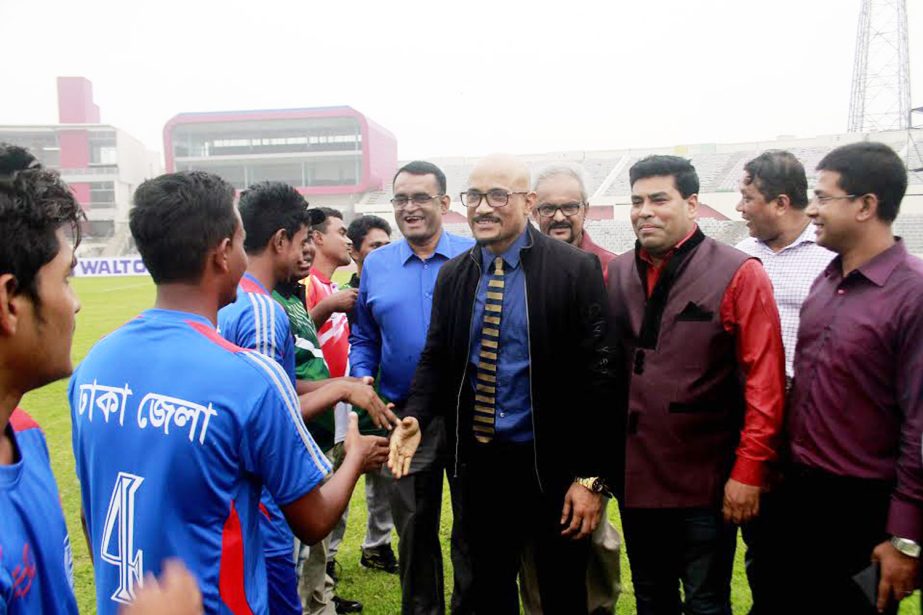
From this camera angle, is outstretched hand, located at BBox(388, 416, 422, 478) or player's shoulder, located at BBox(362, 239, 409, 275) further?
player's shoulder, located at BBox(362, 239, 409, 275)

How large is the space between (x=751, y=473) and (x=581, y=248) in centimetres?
182

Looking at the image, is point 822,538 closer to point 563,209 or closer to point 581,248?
point 581,248

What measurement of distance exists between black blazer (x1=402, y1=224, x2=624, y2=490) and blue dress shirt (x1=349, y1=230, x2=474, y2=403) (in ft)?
2.37

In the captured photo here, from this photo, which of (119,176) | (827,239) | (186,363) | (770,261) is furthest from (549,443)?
(119,176)

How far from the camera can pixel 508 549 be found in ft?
10.5

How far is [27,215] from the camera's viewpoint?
50.1 inches

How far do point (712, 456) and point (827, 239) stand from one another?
3.65 feet

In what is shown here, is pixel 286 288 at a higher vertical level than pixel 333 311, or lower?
higher

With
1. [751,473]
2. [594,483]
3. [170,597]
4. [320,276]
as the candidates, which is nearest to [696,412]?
[751,473]

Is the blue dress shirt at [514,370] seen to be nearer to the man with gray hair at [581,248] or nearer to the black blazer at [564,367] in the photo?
the black blazer at [564,367]

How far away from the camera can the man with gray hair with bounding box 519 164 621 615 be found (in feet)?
12.7

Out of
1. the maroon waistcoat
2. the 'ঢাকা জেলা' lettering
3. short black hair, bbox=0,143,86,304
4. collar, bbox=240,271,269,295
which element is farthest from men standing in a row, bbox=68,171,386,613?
the maroon waistcoat

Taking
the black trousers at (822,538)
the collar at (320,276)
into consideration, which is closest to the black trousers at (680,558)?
the black trousers at (822,538)

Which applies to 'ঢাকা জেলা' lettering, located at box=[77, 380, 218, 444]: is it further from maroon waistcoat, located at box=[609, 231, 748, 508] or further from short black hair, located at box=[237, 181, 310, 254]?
maroon waistcoat, located at box=[609, 231, 748, 508]
